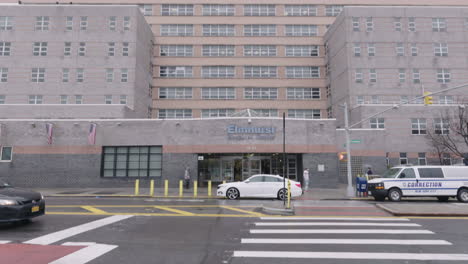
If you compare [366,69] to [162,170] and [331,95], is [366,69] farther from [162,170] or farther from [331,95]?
[162,170]

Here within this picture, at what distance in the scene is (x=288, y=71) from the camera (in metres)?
41.8

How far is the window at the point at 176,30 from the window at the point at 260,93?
12153 millimetres

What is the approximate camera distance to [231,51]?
42.3 metres

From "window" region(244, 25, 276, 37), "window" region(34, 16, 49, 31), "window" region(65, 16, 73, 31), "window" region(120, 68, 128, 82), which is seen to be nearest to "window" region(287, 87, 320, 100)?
"window" region(244, 25, 276, 37)

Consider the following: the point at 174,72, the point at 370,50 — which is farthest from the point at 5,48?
the point at 370,50

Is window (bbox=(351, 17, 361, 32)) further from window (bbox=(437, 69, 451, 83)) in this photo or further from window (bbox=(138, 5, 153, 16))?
window (bbox=(138, 5, 153, 16))

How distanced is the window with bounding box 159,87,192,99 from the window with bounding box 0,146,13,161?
1951 centimetres

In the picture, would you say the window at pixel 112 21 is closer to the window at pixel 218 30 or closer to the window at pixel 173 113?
the window at pixel 173 113

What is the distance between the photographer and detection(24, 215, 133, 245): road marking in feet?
24.1

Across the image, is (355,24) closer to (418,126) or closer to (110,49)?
(418,126)

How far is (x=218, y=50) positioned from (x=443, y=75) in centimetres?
2917

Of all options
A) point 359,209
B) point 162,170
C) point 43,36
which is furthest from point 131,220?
point 43,36

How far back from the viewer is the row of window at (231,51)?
4219 cm

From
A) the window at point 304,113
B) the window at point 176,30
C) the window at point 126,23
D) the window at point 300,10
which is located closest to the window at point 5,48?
the window at point 126,23
